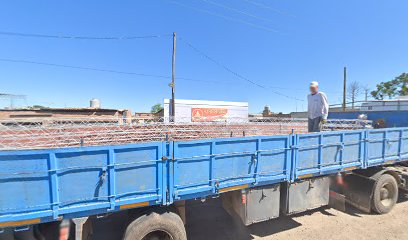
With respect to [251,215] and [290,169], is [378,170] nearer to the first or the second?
[290,169]

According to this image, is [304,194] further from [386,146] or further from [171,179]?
[171,179]

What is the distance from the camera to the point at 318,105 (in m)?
5.44

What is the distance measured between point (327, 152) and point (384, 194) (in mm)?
2448

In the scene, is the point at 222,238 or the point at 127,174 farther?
the point at 222,238

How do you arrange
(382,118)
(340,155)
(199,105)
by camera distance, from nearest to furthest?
(340,155) < (382,118) < (199,105)

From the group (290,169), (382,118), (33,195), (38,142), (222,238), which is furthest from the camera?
(382,118)

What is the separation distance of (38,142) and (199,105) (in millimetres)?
18289

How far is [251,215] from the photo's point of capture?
3.77m

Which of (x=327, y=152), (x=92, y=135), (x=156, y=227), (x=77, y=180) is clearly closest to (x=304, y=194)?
(x=327, y=152)

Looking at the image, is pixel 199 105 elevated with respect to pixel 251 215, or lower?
elevated

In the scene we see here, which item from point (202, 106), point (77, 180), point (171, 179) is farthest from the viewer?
point (202, 106)

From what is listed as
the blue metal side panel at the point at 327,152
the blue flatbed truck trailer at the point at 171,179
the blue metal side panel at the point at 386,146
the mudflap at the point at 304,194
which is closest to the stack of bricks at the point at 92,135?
the blue metal side panel at the point at 327,152

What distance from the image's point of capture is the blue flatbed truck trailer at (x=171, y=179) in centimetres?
248

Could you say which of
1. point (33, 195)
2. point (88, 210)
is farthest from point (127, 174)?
point (33, 195)
